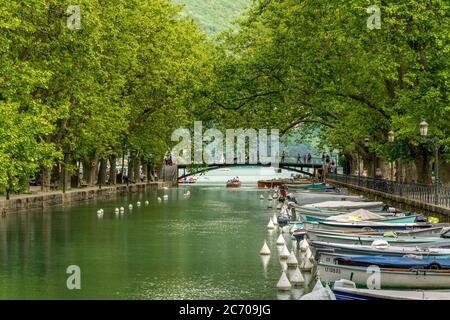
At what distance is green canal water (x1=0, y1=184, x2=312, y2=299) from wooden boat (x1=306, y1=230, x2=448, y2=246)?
1.87 meters

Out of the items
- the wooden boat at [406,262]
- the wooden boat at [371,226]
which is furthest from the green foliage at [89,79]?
the wooden boat at [406,262]

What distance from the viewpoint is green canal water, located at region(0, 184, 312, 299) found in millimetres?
27953

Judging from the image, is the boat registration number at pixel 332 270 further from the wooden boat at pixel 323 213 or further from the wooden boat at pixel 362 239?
the wooden boat at pixel 323 213

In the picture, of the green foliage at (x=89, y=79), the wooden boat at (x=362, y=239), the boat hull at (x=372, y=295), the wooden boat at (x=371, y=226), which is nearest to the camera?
the boat hull at (x=372, y=295)

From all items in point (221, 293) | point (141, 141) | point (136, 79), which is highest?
point (136, 79)

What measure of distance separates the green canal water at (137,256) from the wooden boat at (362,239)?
1872mm

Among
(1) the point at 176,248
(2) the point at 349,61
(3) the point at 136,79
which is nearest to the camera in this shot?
(1) the point at 176,248

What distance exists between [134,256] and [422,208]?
18.0m

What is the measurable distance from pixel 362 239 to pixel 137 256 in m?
9.87

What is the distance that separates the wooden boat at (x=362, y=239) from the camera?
1188 inches

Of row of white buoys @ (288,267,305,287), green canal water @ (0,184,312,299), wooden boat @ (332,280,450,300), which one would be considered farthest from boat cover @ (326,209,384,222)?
wooden boat @ (332,280,450,300)
